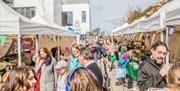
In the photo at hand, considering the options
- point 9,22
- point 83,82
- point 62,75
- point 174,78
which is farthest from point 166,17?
point 83,82

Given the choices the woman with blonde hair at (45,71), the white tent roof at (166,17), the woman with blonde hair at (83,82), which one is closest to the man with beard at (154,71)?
the white tent roof at (166,17)

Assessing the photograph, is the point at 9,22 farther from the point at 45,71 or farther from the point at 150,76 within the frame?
the point at 150,76

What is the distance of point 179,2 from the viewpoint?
6566mm

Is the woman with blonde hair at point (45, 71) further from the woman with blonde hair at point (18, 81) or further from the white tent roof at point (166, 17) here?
the woman with blonde hair at point (18, 81)

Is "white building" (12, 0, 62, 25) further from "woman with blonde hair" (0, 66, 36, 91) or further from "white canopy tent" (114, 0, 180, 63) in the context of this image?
"woman with blonde hair" (0, 66, 36, 91)

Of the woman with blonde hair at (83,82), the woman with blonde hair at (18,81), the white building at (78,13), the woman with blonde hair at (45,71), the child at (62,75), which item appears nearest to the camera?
the woman with blonde hair at (83,82)

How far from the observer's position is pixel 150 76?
5141 millimetres

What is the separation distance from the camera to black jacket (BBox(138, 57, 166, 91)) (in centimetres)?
504

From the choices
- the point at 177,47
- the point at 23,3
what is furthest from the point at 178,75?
the point at 23,3

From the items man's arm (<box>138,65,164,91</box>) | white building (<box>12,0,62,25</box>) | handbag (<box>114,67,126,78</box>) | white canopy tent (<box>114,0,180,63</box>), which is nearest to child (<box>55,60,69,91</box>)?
white canopy tent (<box>114,0,180,63</box>)

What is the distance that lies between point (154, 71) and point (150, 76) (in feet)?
0.26

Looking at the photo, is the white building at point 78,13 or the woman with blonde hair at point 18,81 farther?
the white building at point 78,13

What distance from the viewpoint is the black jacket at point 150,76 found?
5.04m

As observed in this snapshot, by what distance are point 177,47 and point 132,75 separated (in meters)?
3.89
